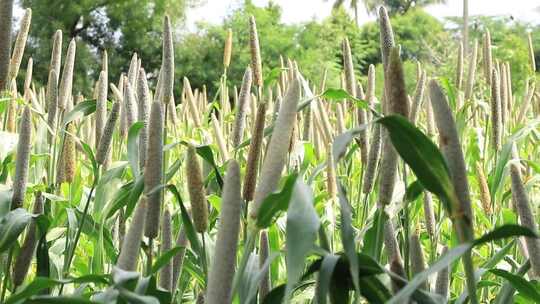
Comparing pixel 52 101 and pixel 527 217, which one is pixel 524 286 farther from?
pixel 52 101

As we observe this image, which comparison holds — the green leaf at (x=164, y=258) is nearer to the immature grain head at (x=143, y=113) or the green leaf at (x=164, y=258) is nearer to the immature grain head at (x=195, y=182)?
the immature grain head at (x=195, y=182)

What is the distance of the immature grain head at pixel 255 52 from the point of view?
6.26 ft

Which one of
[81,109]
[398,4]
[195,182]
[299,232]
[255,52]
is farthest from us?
[398,4]

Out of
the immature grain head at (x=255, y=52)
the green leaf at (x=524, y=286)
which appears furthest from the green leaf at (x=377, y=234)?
the immature grain head at (x=255, y=52)

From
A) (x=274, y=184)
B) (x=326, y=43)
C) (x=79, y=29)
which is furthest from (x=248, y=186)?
(x=79, y=29)

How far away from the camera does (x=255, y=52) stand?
1938 mm

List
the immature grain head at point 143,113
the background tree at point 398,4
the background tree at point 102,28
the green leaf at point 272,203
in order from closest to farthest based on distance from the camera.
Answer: the green leaf at point 272,203 < the immature grain head at point 143,113 < the background tree at point 102,28 < the background tree at point 398,4

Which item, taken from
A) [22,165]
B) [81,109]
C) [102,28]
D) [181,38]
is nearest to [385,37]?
[22,165]

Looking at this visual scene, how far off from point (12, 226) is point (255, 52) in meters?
0.92

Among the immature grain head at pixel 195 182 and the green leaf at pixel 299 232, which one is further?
the immature grain head at pixel 195 182

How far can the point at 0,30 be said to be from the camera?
1199 millimetres

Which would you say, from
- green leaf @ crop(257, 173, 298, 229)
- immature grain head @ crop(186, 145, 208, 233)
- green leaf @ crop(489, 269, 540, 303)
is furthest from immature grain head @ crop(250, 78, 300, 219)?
green leaf @ crop(489, 269, 540, 303)

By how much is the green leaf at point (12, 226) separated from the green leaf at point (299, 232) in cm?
49

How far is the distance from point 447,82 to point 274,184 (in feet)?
4.57
